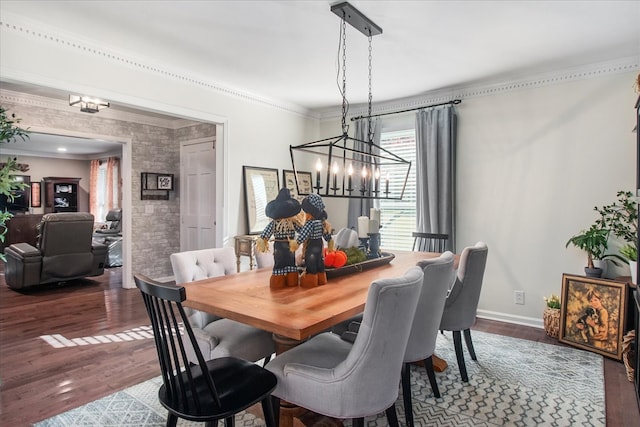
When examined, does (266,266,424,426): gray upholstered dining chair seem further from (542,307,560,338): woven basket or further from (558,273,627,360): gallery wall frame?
(542,307,560,338): woven basket

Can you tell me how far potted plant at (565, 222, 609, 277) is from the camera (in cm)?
332

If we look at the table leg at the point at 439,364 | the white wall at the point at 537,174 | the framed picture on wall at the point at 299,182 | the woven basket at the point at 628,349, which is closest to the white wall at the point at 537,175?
the white wall at the point at 537,174

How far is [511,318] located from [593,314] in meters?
0.87

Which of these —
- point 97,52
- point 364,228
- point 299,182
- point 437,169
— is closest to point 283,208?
point 364,228

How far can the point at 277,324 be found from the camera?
4.96ft

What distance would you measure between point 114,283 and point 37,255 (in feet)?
3.50

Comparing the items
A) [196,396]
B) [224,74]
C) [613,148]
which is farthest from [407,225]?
[196,396]

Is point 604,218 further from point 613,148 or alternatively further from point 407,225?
point 407,225

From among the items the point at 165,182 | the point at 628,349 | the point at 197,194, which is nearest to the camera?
the point at 628,349

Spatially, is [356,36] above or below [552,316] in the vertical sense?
above

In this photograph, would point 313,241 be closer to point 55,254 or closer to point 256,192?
point 256,192


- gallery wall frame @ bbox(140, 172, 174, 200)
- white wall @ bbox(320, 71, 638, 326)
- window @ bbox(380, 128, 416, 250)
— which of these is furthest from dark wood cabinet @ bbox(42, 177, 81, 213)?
white wall @ bbox(320, 71, 638, 326)

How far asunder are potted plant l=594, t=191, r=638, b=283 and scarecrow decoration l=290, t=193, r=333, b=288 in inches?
103

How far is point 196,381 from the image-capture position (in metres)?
1.62
